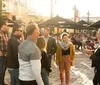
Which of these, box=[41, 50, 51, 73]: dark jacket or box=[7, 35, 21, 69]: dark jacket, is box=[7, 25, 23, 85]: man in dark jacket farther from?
box=[41, 50, 51, 73]: dark jacket

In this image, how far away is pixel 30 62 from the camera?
13.2ft

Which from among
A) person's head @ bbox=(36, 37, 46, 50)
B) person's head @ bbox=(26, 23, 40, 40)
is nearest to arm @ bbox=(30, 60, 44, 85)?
person's head @ bbox=(26, 23, 40, 40)

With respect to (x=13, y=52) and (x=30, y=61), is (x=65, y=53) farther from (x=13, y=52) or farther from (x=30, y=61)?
(x=30, y=61)

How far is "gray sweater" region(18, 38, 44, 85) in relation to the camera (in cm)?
397

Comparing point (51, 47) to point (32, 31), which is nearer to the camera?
point (32, 31)

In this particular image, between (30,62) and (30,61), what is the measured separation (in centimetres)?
2

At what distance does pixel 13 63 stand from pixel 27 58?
1879 millimetres

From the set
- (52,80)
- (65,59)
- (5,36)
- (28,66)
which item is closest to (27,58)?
(28,66)

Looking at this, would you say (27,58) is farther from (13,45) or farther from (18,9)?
(18,9)

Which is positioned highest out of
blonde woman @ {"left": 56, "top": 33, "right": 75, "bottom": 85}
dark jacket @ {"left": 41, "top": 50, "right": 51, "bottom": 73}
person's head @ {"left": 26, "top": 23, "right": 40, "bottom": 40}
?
person's head @ {"left": 26, "top": 23, "right": 40, "bottom": 40}

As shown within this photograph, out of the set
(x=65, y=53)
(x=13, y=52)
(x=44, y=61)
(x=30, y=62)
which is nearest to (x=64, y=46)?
(x=65, y=53)

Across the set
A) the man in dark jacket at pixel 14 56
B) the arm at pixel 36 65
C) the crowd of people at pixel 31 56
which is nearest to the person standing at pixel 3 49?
the crowd of people at pixel 31 56

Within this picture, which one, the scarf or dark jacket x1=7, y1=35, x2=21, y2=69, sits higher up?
dark jacket x1=7, y1=35, x2=21, y2=69

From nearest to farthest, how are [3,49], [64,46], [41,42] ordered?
1. [41,42]
2. [3,49]
3. [64,46]
